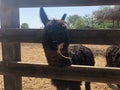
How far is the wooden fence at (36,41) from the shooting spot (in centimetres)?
384

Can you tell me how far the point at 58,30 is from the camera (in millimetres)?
4051

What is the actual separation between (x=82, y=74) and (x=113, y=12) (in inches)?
646

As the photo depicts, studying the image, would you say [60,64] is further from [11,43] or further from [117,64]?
[117,64]

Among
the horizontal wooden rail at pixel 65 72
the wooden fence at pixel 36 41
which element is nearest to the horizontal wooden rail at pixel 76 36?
the wooden fence at pixel 36 41

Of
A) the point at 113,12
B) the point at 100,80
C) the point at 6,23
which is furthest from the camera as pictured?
the point at 113,12

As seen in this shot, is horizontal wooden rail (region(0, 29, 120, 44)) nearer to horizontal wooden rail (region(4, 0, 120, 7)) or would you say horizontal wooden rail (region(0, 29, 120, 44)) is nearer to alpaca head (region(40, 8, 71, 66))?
alpaca head (region(40, 8, 71, 66))

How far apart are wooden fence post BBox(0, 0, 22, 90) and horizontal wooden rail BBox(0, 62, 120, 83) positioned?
0.14 metres

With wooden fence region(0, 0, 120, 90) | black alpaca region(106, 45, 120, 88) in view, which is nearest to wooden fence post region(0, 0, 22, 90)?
wooden fence region(0, 0, 120, 90)

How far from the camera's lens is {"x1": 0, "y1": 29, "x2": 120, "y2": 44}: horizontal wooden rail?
12.5 feet

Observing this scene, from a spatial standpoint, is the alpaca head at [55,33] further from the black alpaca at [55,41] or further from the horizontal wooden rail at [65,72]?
the horizontal wooden rail at [65,72]

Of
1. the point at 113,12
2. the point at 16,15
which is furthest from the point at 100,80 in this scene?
→ the point at 113,12

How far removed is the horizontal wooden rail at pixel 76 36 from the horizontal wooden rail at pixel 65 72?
0.37 meters

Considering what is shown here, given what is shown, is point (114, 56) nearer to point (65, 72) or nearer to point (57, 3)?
point (65, 72)

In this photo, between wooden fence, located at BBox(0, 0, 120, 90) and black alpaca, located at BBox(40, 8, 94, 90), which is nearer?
wooden fence, located at BBox(0, 0, 120, 90)
